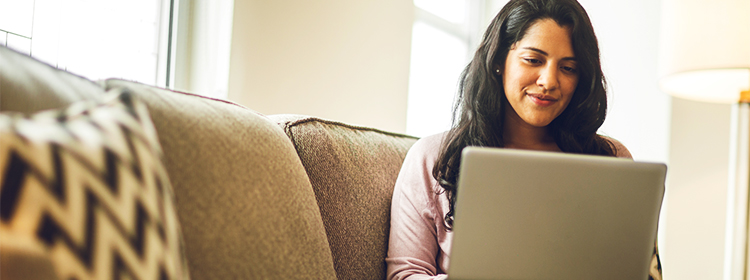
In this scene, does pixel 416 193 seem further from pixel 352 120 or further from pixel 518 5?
pixel 352 120

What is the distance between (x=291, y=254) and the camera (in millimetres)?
651

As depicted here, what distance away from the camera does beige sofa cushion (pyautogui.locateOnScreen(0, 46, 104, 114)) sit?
1.47 feet

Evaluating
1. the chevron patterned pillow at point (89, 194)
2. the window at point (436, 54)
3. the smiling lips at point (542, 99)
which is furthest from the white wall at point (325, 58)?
the chevron patterned pillow at point (89, 194)

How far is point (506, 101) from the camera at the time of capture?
1201 millimetres

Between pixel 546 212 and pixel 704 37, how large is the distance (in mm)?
1094

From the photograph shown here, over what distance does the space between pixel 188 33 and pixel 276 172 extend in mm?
1148

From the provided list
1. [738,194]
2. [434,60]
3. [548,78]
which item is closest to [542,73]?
[548,78]

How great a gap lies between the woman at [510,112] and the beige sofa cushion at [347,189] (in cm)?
3

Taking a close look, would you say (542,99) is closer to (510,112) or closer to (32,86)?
(510,112)

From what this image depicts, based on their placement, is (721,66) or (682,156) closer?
(721,66)

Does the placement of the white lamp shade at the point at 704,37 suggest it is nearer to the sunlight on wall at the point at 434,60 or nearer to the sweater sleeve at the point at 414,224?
the sweater sleeve at the point at 414,224

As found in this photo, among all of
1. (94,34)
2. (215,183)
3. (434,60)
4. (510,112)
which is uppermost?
(434,60)

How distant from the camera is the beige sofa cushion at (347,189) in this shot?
917 millimetres

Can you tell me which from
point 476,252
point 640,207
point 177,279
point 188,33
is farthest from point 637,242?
point 188,33
